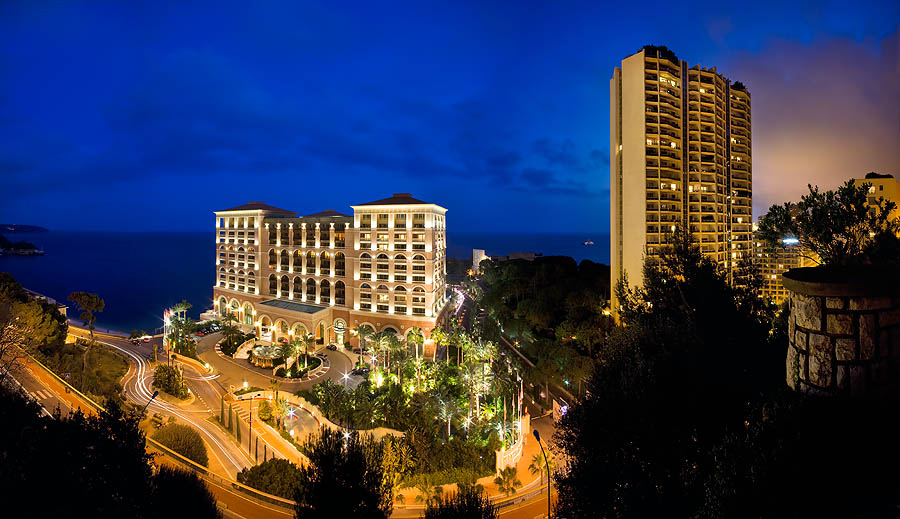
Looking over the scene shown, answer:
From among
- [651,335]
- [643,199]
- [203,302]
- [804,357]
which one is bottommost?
[203,302]

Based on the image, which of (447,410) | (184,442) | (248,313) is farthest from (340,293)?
(447,410)

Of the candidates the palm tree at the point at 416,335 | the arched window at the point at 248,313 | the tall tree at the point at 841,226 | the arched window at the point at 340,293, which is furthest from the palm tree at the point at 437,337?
the tall tree at the point at 841,226

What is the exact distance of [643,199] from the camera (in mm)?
39438

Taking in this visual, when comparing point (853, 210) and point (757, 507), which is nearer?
point (757, 507)

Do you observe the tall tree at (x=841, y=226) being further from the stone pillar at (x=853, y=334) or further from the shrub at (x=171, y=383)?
the shrub at (x=171, y=383)

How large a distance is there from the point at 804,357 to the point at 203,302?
112m

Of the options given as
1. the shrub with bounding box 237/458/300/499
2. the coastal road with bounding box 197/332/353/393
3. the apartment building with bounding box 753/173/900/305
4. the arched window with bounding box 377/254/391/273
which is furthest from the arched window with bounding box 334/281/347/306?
the apartment building with bounding box 753/173/900/305

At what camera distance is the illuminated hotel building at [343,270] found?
4500 cm

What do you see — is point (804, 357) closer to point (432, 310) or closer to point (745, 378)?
point (745, 378)

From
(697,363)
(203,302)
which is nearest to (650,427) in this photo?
(697,363)

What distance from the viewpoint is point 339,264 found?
49062mm

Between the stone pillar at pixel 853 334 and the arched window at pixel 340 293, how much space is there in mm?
46773

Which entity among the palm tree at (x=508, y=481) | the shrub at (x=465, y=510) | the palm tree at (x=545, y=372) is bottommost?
the palm tree at (x=508, y=481)

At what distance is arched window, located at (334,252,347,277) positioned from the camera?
48.8m
